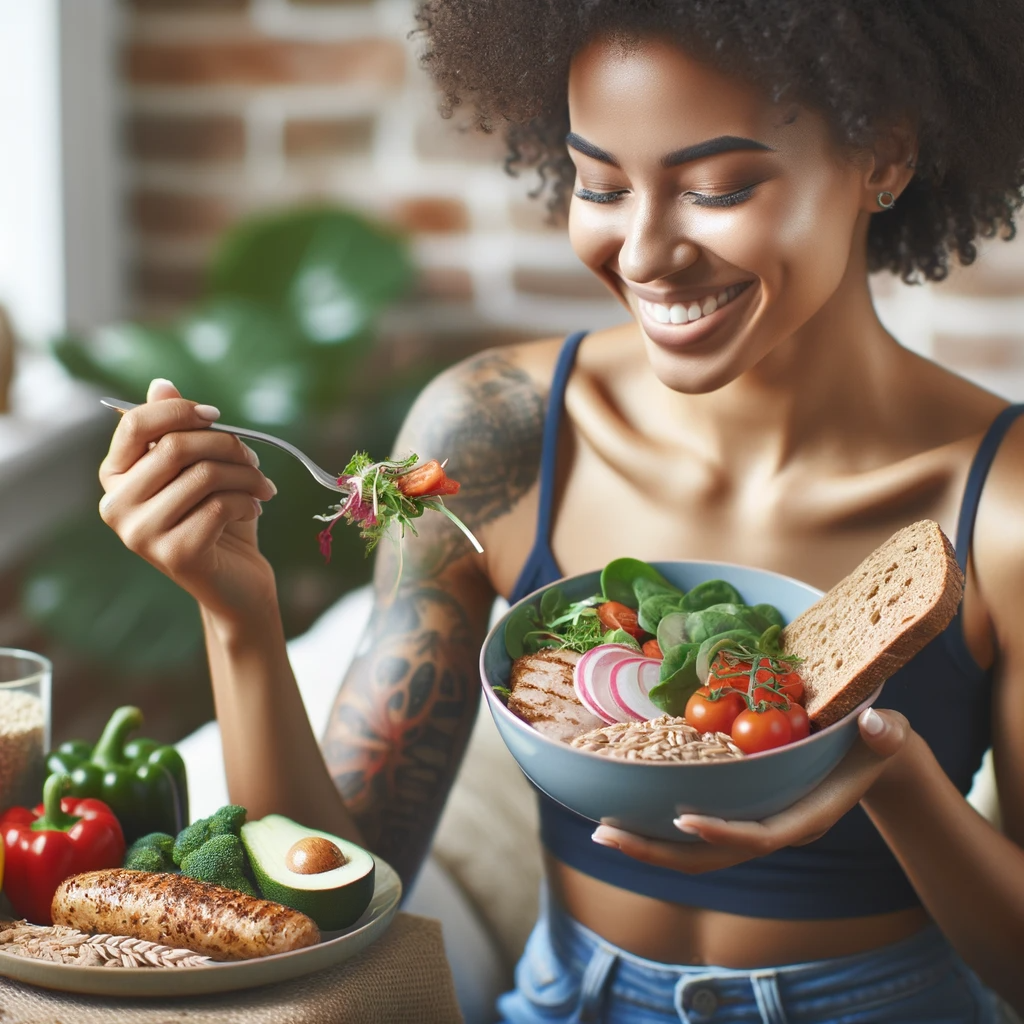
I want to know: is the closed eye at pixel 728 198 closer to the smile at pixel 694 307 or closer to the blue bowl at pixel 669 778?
the smile at pixel 694 307

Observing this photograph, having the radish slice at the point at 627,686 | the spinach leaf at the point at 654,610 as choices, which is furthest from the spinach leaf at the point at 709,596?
the radish slice at the point at 627,686

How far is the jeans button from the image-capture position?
122cm

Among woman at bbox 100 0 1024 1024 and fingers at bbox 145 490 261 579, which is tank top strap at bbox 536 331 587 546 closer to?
woman at bbox 100 0 1024 1024

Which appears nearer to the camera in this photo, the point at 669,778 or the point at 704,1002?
the point at 669,778

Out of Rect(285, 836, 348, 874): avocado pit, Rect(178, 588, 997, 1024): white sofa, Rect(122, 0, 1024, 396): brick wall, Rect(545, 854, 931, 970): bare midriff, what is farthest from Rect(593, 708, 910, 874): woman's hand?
Rect(122, 0, 1024, 396): brick wall

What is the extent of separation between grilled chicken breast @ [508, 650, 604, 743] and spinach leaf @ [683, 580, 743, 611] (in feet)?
0.43

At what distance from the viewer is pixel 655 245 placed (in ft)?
3.36

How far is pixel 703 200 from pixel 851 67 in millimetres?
152

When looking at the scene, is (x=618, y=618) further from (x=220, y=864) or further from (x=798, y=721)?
(x=220, y=864)

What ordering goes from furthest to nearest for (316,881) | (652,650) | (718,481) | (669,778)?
1. (718,481)
2. (652,650)
3. (316,881)
4. (669,778)

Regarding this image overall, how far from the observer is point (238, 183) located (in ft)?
8.86

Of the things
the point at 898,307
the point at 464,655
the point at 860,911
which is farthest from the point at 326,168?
the point at 860,911

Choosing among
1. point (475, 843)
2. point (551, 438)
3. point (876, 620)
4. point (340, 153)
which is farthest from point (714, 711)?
point (340, 153)

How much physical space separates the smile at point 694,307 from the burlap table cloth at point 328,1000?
0.56 m
